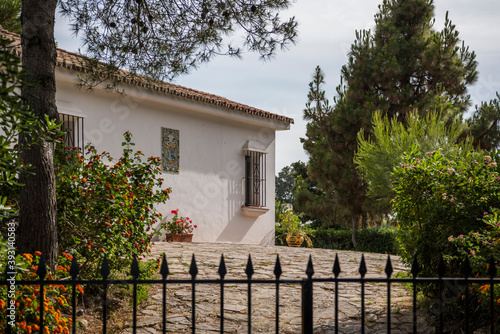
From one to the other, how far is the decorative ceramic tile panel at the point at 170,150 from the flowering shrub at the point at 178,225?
108 cm

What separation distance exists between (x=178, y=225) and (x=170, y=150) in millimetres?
1879

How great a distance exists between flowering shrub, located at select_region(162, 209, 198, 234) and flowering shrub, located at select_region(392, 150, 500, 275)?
7.23 m

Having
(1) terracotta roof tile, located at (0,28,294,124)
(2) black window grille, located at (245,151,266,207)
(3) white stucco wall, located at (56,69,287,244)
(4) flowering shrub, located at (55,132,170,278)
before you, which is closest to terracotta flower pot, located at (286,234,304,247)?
(3) white stucco wall, located at (56,69,287,244)

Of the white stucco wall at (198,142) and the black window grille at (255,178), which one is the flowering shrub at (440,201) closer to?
the white stucco wall at (198,142)

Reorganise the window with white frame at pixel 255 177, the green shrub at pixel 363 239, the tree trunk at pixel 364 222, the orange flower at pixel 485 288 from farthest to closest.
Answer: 1. the tree trunk at pixel 364 222
2. the green shrub at pixel 363 239
3. the window with white frame at pixel 255 177
4. the orange flower at pixel 485 288

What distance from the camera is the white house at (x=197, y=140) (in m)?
10.8

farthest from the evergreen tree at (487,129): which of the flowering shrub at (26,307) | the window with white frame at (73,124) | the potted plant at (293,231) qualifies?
the flowering shrub at (26,307)

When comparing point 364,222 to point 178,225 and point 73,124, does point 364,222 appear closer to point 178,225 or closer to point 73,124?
point 178,225

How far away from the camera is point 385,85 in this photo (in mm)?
20922

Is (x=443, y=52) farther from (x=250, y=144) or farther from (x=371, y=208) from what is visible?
(x=250, y=144)

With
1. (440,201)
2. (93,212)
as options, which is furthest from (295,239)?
(93,212)

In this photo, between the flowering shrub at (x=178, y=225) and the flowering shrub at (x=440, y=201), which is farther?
the flowering shrub at (x=178, y=225)

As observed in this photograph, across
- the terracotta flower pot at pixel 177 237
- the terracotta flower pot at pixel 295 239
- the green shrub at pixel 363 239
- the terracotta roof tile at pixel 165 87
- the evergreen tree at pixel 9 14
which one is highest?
the evergreen tree at pixel 9 14

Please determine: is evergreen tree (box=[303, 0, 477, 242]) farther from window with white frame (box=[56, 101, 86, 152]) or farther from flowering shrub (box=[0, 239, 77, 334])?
flowering shrub (box=[0, 239, 77, 334])
